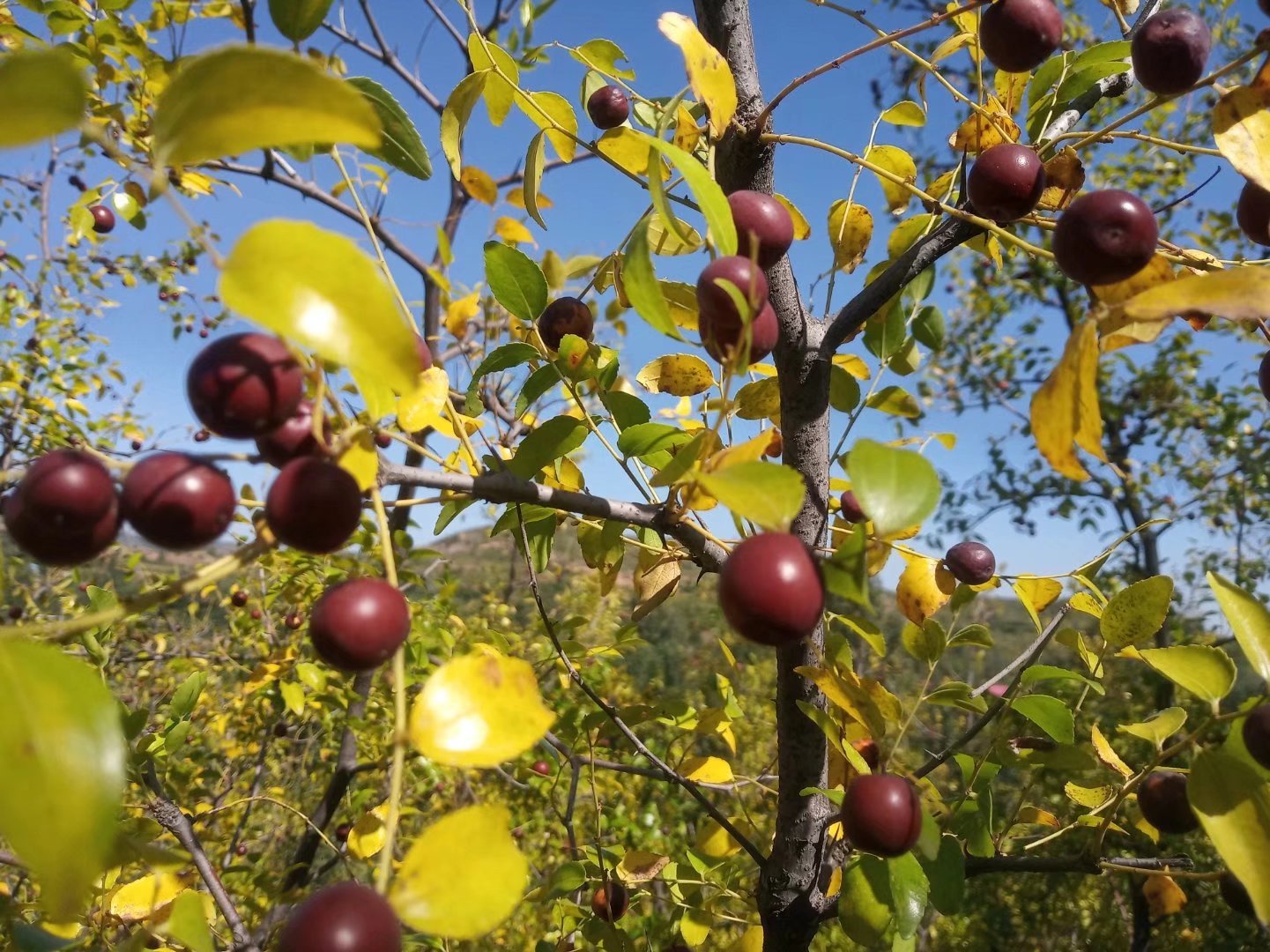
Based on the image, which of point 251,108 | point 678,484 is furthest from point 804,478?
point 251,108

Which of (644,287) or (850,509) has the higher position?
(644,287)

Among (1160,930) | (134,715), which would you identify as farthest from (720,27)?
(1160,930)

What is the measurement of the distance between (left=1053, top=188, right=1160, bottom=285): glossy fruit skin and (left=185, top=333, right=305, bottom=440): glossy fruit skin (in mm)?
571

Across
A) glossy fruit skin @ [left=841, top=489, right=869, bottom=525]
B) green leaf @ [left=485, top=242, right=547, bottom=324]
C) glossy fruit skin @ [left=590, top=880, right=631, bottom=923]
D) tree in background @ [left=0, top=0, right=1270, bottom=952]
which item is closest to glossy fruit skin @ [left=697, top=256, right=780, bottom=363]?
tree in background @ [left=0, top=0, right=1270, bottom=952]

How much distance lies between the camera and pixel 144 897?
1006 mm

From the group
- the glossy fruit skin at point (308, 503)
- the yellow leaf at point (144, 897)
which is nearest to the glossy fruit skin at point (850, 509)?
the glossy fruit skin at point (308, 503)

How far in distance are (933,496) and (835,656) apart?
0.47 meters

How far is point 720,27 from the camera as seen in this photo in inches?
36.7

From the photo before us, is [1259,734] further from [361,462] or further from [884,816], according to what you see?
[361,462]

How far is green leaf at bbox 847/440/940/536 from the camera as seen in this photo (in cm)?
48

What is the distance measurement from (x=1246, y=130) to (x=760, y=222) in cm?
41

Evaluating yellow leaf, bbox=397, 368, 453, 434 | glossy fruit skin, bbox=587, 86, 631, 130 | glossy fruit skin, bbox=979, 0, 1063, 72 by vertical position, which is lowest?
yellow leaf, bbox=397, 368, 453, 434

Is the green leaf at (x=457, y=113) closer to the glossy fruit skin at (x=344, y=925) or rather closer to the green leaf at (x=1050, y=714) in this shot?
the glossy fruit skin at (x=344, y=925)

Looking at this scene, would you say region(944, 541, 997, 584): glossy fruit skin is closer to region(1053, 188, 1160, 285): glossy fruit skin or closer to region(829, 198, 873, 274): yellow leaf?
region(829, 198, 873, 274): yellow leaf
